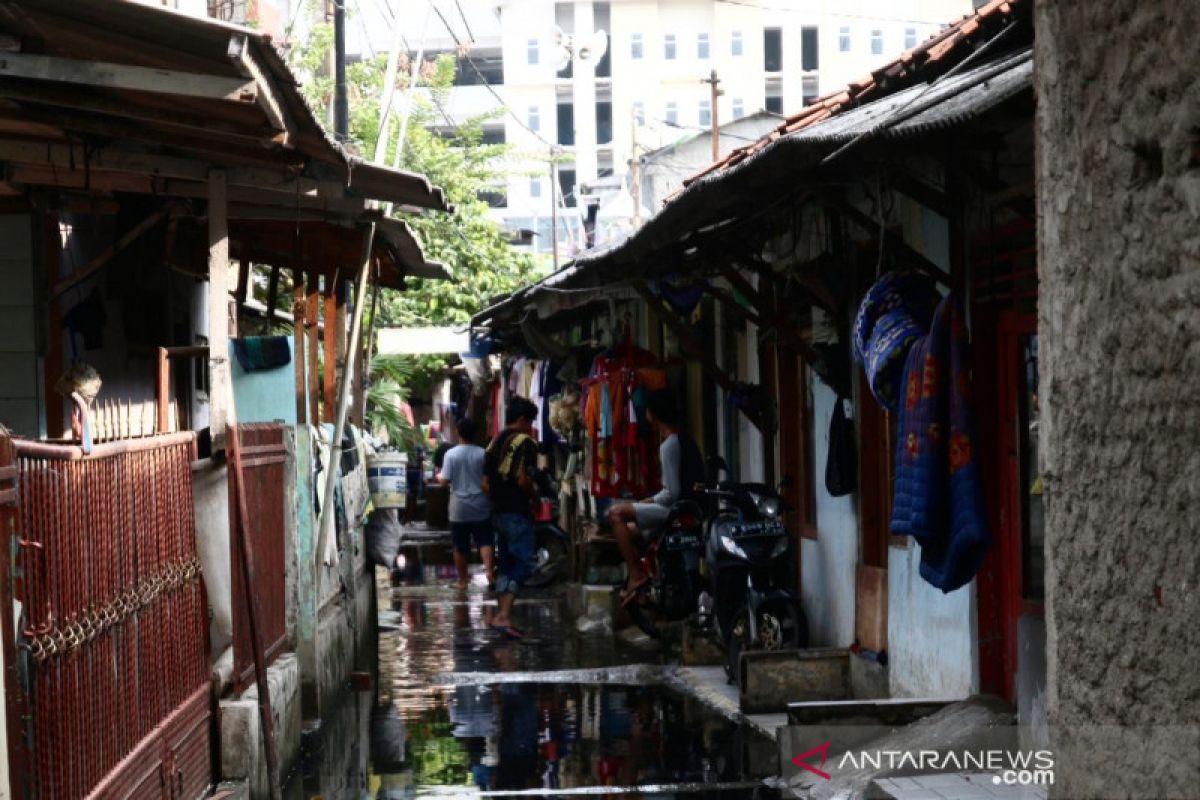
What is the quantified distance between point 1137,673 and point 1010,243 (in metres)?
4.89

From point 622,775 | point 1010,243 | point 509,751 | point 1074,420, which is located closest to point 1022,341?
point 1010,243

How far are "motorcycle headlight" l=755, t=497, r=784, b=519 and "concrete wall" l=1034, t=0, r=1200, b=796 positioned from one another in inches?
302

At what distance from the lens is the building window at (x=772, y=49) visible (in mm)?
67500

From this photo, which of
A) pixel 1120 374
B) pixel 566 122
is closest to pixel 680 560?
pixel 1120 374

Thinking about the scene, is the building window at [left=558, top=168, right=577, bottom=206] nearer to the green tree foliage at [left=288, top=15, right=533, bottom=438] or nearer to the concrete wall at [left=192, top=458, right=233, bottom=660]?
the green tree foliage at [left=288, top=15, right=533, bottom=438]

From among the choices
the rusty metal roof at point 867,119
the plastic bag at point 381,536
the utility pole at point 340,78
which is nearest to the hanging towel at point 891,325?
the rusty metal roof at point 867,119

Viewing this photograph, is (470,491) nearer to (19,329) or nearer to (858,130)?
(19,329)

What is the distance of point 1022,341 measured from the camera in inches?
320

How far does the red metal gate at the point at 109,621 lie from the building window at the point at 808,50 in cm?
6279

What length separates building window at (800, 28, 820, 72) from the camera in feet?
223

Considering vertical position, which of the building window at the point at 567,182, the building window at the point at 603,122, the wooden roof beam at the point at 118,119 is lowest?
the wooden roof beam at the point at 118,119

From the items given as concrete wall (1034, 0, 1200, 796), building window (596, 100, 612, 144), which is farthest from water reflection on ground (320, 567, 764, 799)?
building window (596, 100, 612, 144)

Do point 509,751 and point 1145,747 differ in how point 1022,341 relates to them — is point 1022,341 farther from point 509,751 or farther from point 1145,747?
point 1145,747

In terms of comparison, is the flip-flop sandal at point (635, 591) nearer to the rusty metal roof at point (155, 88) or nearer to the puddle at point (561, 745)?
the puddle at point (561, 745)
